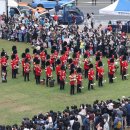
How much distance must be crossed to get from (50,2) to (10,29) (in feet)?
39.5

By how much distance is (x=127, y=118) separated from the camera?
26.8m

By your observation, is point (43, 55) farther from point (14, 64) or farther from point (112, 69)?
point (112, 69)

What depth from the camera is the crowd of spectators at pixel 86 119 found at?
2452 centimetres

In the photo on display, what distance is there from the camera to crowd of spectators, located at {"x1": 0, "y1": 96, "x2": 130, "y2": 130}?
2452cm

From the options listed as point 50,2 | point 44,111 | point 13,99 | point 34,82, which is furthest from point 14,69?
point 50,2

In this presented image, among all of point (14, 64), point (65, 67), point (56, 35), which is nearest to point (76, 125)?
point (65, 67)

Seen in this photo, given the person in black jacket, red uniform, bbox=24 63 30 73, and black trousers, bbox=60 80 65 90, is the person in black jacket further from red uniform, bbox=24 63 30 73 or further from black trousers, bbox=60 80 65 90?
red uniform, bbox=24 63 30 73

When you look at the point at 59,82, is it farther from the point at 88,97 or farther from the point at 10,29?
the point at 10,29

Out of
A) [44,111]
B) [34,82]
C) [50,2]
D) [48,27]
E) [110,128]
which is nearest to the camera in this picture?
[110,128]

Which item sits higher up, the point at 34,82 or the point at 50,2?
the point at 50,2

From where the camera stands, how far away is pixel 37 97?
3128 centimetres

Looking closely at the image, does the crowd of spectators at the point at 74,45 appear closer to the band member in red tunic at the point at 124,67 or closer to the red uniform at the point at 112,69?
the band member in red tunic at the point at 124,67

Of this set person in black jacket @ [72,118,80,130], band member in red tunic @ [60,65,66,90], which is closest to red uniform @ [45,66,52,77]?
band member in red tunic @ [60,65,66,90]

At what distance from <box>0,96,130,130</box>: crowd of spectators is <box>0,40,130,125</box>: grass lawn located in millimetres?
3145
